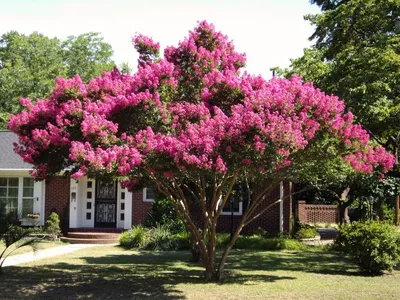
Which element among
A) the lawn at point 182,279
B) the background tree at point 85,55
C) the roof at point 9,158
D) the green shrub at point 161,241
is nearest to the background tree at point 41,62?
the background tree at point 85,55

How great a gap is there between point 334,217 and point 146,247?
594 inches

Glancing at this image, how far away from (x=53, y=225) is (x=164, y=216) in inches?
162

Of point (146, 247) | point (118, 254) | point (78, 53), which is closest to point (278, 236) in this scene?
point (146, 247)

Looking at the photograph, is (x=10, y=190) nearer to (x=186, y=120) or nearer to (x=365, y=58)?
(x=186, y=120)

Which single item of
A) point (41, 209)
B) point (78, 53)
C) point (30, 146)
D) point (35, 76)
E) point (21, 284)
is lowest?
point (21, 284)

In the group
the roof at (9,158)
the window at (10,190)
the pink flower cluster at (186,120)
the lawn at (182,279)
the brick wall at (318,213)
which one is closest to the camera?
the pink flower cluster at (186,120)

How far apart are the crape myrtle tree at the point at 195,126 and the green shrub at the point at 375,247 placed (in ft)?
5.74

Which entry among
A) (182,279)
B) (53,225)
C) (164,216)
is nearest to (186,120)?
(182,279)

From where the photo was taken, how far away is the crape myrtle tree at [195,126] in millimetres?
8094

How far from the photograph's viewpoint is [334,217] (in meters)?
29.1

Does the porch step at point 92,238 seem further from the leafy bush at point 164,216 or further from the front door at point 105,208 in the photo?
the front door at point 105,208

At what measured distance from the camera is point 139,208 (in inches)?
808

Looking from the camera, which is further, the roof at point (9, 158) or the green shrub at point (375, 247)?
the roof at point (9, 158)

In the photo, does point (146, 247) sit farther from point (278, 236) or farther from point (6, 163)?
point (6, 163)
